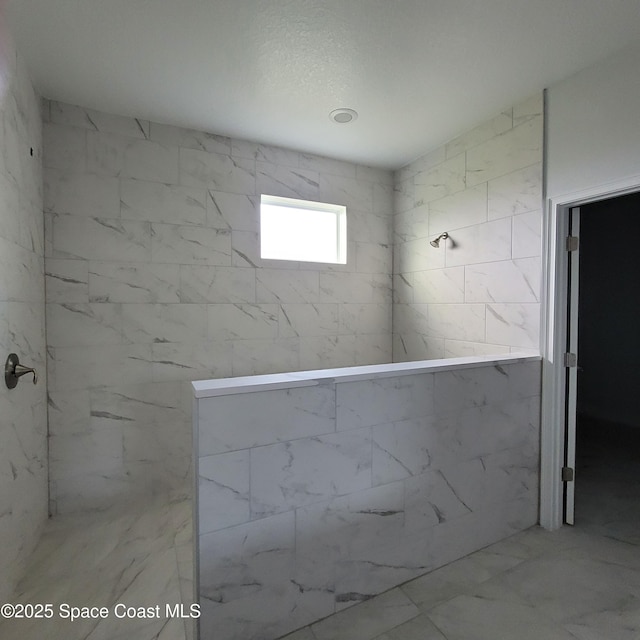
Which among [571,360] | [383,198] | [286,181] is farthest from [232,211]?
[571,360]

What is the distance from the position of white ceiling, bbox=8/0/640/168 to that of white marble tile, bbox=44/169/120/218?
1.59ft

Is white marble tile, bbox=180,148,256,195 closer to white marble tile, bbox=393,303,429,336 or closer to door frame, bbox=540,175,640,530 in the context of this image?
white marble tile, bbox=393,303,429,336

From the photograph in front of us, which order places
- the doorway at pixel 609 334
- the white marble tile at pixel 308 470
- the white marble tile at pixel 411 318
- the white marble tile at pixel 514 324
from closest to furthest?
Result: the white marble tile at pixel 308 470
the white marble tile at pixel 514 324
the white marble tile at pixel 411 318
the doorway at pixel 609 334

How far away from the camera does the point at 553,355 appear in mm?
2221

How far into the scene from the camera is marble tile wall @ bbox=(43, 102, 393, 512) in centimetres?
239

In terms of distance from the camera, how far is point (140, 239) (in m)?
2.57

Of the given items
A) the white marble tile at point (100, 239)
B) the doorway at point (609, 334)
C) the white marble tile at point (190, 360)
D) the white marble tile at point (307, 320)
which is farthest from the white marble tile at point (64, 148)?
the doorway at point (609, 334)

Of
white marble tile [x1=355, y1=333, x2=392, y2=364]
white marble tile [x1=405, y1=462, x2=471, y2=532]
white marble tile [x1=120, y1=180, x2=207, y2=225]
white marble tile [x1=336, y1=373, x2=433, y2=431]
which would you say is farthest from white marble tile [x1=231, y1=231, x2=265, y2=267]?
white marble tile [x1=405, y1=462, x2=471, y2=532]

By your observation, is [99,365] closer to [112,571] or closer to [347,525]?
[112,571]

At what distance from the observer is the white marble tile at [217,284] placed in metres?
2.69

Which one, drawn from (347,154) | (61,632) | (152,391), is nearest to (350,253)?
(347,154)

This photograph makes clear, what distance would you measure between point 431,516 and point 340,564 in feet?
1.84

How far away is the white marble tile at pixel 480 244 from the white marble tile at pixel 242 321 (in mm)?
1523

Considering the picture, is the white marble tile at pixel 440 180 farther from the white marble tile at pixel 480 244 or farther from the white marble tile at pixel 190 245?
the white marble tile at pixel 190 245
